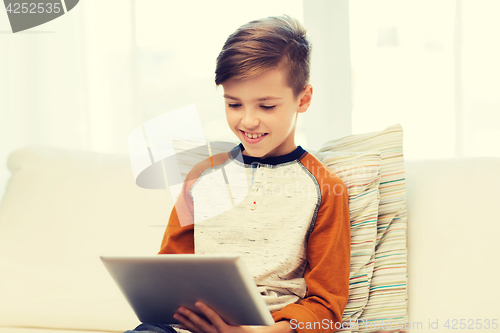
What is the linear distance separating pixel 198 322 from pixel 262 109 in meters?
0.41

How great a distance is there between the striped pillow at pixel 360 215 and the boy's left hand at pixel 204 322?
0.29 meters

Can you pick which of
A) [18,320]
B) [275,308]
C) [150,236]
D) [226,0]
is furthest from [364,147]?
[226,0]

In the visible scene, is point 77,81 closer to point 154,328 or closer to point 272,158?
point 272,158

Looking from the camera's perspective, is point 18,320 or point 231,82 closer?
point 231,82

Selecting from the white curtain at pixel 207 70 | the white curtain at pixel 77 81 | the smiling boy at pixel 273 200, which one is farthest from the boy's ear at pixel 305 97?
the white curtain at pixel 77 81

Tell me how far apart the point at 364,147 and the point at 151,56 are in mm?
1225

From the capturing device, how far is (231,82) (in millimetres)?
828

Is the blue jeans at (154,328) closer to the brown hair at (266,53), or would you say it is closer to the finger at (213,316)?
the finger at (213,316)

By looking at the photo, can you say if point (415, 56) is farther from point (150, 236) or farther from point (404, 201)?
point (150, 236)

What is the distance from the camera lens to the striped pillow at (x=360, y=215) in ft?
2.81

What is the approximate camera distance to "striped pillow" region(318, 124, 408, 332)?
2.80ft

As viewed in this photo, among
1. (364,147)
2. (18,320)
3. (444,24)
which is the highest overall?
(444,24)

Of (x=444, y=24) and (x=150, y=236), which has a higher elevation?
(x=444, y=24)

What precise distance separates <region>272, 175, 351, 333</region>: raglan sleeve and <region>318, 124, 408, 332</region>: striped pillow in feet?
0.37
